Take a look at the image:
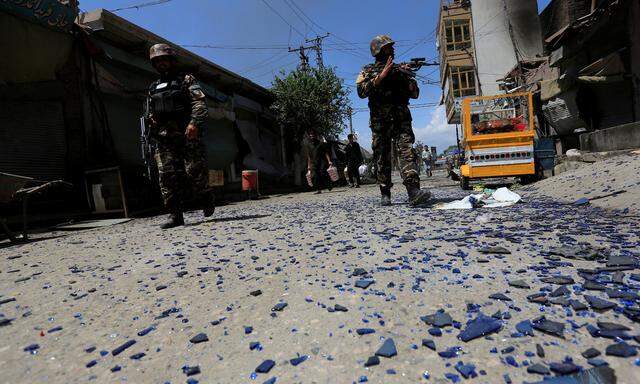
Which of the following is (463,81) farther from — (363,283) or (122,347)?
(122,347)

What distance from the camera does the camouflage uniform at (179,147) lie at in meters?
5.00

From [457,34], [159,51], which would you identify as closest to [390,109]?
[159,51]

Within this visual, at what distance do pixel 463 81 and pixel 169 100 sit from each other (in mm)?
31614

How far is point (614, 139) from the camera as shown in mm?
7660

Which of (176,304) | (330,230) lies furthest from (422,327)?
(330,230)

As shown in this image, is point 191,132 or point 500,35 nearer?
point 191,132

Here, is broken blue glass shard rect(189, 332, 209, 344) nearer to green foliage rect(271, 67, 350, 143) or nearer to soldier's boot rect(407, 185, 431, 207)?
soldier's boot rect(407, 185, 431, 207)

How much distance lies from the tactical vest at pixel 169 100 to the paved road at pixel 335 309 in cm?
233

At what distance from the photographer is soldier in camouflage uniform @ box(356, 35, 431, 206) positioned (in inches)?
202

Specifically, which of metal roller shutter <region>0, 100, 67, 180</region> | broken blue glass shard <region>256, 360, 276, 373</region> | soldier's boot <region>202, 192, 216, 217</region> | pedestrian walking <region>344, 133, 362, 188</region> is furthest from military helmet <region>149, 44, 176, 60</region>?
pedestrian walking <region>344, 133, 362, 188</region>

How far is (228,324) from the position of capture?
5.56 feet

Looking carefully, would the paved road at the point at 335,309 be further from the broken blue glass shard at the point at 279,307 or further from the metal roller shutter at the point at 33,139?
the metal roller shutter at the point at 33,139

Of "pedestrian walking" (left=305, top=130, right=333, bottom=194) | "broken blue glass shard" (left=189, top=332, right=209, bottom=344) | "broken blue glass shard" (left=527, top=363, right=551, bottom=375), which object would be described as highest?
"pedestrian walking" (left=305, top=130, right=333, bottom=194)

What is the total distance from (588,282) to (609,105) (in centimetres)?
1359
